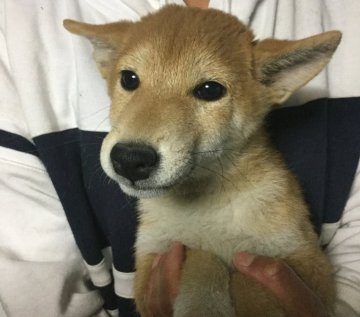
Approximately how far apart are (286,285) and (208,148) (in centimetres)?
44

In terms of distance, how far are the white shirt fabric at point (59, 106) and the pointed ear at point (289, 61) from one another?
208mm

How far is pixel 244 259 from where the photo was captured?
4.02ft

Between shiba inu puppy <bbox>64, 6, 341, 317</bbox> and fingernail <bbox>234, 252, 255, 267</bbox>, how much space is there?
1.5 inches

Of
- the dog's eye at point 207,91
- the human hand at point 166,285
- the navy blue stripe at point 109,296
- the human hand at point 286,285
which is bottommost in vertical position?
the navy blue stripe at point 109,296

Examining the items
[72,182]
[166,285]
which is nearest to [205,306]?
[166,285]

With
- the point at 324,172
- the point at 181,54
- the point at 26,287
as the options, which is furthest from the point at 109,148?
the point at 324,172

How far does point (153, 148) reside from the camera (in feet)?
3.48

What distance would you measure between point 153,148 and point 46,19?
0.80 metres

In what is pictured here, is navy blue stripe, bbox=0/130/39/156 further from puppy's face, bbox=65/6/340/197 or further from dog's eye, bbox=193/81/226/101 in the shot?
dog's eye, bbox=193/81/226/101

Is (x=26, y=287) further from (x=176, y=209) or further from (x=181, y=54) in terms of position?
(x=181, y=54)

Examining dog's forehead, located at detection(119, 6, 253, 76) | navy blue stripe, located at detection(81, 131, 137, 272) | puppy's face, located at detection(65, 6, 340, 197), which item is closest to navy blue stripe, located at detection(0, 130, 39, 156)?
navy blue stripe, located at detection(81, 131, 137, 272)

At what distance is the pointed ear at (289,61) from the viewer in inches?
47.9

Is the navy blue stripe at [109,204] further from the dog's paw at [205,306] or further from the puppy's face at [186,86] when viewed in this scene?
the dog's paw at [205,306]

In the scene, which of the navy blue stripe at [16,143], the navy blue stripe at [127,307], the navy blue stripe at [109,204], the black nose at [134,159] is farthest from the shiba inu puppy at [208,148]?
the navy blue stripe at [16,143]
